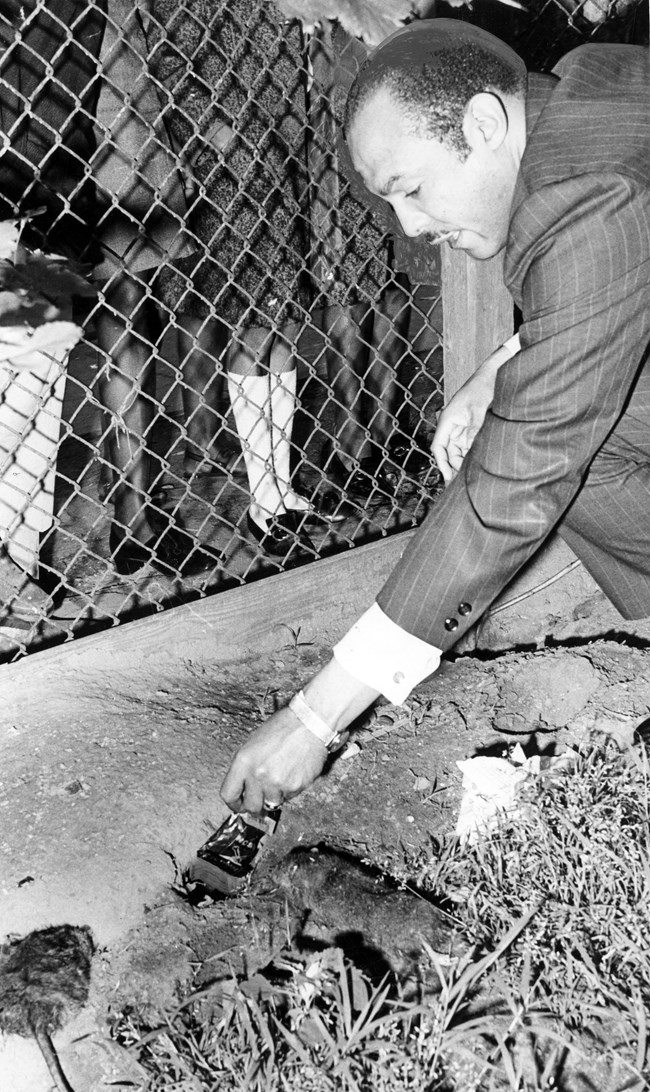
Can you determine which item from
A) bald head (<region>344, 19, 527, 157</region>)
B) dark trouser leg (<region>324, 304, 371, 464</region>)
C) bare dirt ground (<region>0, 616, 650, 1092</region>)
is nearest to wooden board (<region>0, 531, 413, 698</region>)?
bare dirt ground (<region>0, 616, 650, 1092</region>)

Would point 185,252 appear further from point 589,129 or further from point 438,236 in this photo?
point 589,129

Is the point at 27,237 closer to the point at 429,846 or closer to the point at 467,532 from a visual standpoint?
the point at 467,532

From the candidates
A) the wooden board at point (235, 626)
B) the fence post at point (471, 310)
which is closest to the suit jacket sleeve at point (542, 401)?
the fence post at point (471, 310)

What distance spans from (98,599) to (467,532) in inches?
64.2

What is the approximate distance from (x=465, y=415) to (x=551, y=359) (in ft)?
2.66

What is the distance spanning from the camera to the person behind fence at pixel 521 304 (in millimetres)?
1714

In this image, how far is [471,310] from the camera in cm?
287

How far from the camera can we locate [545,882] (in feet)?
6.28

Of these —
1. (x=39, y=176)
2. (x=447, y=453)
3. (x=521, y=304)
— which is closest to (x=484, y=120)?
(x=521, y=304)

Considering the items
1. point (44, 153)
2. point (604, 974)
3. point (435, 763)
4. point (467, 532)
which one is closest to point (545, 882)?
point (604, 974)

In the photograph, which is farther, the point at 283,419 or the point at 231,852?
the point at 283,419

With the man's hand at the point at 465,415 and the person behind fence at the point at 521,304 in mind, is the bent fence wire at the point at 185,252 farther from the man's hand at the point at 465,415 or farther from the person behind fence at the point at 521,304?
the person behind fence at the point at 521,304

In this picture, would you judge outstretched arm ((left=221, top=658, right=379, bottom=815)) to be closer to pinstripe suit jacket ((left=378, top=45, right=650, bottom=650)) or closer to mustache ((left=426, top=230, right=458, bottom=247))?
pinstripe suit jacket ((left=378, top=45, right=650, bottom=650))

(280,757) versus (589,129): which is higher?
(589,129)
